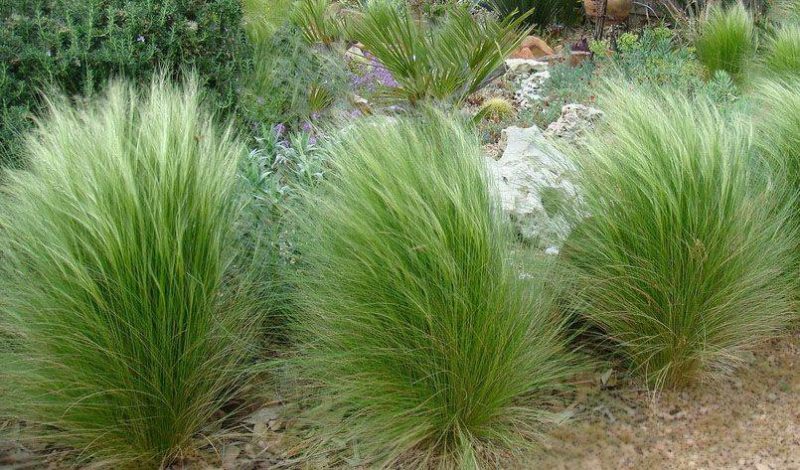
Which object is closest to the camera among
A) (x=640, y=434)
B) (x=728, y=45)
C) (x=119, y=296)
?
(x=119, y=296)

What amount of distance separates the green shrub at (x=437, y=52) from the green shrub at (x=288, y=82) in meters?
0.41

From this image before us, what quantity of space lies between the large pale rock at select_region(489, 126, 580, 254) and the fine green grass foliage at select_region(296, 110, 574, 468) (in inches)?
19.8

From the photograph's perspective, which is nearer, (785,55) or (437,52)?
(437,52)

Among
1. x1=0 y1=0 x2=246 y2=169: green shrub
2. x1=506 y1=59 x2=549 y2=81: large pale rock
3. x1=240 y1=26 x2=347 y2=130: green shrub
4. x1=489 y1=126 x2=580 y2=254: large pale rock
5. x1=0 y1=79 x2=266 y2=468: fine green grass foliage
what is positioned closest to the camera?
x1=0 y1=79 x2=266 y2=468: fine green grass foliage

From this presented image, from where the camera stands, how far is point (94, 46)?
3.97 m

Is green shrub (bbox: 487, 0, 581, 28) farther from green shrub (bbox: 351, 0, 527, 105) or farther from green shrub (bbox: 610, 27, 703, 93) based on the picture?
green shrub (bbox: 351, 0, 527, 105)

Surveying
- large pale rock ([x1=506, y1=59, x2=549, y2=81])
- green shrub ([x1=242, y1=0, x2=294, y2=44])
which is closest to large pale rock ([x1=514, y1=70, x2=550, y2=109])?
large pale rock ([x1=506, y1=59, x2=549, y2=81])

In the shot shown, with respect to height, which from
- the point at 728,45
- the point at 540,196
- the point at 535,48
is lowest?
the point at 535,48

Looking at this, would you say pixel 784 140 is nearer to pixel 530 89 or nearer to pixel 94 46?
pixel 94 46

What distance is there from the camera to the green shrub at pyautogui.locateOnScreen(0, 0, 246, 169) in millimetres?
3688

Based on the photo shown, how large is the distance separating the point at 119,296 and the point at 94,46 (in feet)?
6.90

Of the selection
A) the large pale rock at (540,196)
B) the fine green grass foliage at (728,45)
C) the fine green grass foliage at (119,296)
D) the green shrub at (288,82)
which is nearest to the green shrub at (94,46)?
the green shrub at (288,82)

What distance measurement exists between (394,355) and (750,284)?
1308 mm

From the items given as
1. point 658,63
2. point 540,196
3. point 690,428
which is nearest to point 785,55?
point 658,63
